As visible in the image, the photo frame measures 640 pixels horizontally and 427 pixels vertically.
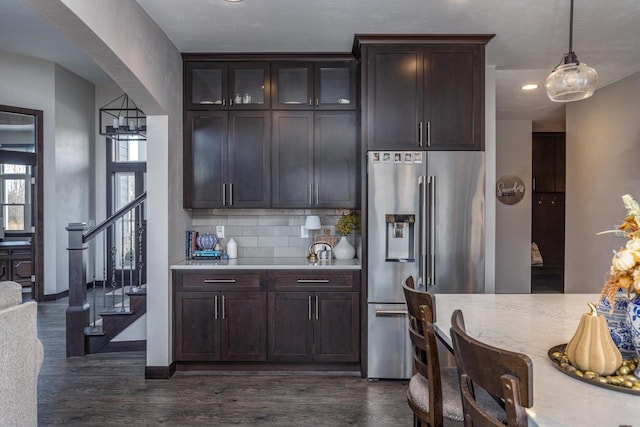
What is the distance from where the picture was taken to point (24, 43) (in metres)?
5.30

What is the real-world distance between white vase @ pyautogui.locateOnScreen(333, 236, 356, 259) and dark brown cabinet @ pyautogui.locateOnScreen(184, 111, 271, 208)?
2.58 ft

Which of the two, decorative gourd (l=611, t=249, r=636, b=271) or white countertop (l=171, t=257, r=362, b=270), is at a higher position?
decorative gourd (l=611, t=249, r=636, b=271)

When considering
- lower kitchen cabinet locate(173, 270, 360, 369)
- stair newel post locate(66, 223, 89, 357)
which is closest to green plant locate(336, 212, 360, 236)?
lower kitchen cabinet locate(173, 270, 360, 369)

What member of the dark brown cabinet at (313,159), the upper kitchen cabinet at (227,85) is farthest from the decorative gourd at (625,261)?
the upper kitchen cabinet at (227,85)

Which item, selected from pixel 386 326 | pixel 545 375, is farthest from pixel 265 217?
pixel 545 375

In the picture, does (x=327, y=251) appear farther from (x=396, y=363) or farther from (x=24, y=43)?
(x=24, y=43)

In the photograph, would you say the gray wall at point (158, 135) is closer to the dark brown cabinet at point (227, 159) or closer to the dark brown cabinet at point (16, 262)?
the dark brown cabinet at point (227, 159)

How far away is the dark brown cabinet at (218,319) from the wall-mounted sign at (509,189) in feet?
16.7

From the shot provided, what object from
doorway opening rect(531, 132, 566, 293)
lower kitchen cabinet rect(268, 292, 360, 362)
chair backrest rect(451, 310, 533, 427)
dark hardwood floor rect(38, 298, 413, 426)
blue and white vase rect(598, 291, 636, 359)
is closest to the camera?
chair backrest rect(451, 310, 533, 427)

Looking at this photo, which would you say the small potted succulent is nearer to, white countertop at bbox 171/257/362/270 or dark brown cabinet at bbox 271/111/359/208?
white countertop at bbox 171/257/362/270

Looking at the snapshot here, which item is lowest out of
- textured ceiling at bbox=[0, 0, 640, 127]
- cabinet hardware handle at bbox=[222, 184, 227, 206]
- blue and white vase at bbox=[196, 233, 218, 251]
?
blue and white vase at bbox=[196, 233, 218, 251]

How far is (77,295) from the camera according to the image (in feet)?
12.9

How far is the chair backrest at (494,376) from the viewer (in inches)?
34.8

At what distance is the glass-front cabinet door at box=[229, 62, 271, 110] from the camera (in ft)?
12.6
